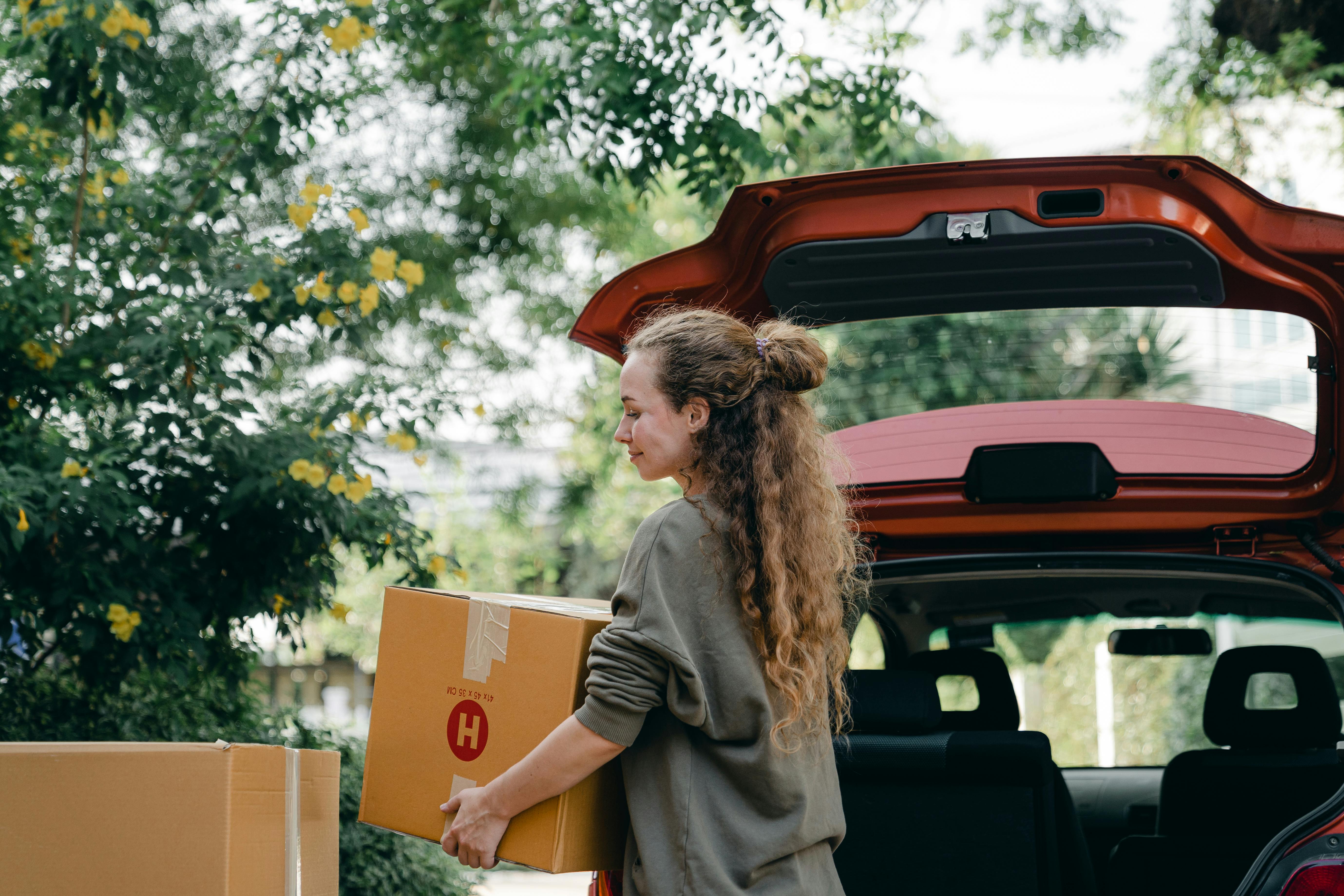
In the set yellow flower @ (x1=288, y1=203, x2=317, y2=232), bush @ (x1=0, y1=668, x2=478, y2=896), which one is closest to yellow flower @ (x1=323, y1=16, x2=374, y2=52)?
yellow flower @ (x1=288, y1=203, x2=317, y2=232)

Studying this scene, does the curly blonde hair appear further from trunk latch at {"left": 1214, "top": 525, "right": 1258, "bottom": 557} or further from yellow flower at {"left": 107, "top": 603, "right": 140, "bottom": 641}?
yellow flower at {"left": 107, "top": 603, "right": 140, "bottom": 641}

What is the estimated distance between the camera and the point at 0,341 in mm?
3303

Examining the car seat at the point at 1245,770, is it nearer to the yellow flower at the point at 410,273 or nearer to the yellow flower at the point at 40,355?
the yellow flower at the point at 410,273

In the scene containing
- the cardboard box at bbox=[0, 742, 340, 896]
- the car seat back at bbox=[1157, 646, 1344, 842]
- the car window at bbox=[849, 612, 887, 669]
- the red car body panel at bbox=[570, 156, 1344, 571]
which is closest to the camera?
the cardboard box at bbox=[0, 742, 340, 896]

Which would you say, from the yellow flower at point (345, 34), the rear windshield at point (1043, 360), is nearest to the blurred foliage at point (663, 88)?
the yellow flower at point (345, 34)

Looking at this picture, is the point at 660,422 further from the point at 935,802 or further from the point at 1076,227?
the point at 935,802

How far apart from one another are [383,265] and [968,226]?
2110mm

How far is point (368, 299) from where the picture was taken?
363 cm

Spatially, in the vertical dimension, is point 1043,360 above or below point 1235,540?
above

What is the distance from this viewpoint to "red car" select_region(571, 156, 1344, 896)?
6.80ft

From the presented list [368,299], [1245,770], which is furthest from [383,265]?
[1245,770]

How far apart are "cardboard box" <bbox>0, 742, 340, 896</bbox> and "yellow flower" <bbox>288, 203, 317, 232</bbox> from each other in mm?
2221

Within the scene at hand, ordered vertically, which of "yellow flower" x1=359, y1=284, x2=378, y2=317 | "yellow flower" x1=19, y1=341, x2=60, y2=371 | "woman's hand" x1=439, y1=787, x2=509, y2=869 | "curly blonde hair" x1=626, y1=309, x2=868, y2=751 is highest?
"yellow flower" x1=359, y1=284, x2=378, y2=317

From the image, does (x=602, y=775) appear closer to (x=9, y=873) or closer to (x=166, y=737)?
(x=9, y=873)
